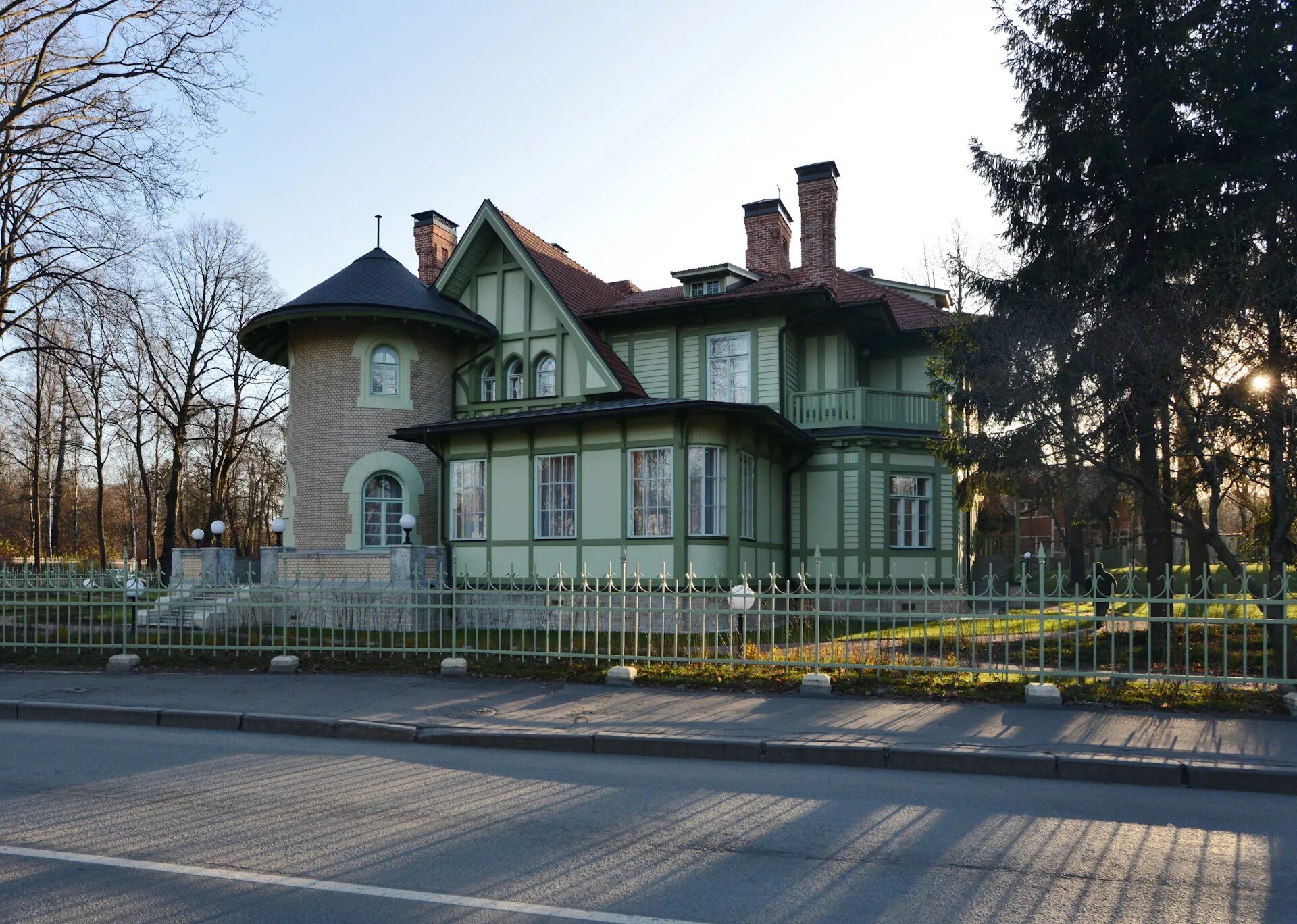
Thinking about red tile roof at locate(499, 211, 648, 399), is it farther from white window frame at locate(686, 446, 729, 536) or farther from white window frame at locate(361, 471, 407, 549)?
white window frame at locate(361, 471, 407, 549)

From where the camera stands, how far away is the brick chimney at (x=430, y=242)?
2873 centimetres

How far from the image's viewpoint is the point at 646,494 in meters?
19.8

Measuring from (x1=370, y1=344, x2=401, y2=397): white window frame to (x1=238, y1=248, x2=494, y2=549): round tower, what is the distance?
0.02 m

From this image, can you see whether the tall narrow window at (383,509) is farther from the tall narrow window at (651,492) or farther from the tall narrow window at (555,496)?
the tall narrow window at (651,492)

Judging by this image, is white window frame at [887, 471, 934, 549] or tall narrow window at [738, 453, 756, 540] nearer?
tall narrow window at [738, 453, 756, 540]

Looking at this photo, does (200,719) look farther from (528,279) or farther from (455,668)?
(528,279)

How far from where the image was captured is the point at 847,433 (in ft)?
74.5

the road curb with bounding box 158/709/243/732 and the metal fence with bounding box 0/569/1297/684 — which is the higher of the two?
the metal fence with bounding box 0/569/1297/684

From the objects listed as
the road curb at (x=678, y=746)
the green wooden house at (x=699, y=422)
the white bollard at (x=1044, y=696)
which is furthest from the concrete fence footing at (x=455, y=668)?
the green wooden house at (x=699, y=422)

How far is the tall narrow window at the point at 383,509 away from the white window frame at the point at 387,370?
1952mm

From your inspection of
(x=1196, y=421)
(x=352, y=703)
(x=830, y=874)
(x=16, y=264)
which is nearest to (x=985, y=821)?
(x=830, y=874)

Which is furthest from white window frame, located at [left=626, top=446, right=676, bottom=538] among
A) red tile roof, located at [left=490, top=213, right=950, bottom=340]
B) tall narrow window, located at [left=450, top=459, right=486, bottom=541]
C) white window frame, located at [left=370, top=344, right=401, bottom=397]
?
white window frame, located at [left=370, top=344, right=401, bottom=397]

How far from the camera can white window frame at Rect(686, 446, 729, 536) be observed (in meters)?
19.3

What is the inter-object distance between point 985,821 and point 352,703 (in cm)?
703
